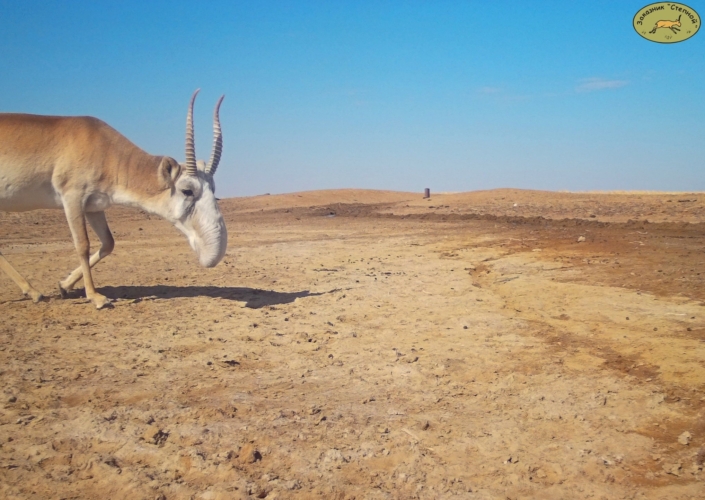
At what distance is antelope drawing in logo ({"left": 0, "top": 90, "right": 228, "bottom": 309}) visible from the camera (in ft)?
21.0

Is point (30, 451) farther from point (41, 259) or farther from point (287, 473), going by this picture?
point (41, 259)

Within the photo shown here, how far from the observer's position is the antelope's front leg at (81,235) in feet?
21.1

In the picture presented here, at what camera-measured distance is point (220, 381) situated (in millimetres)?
4211

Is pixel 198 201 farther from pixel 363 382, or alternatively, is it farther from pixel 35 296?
pixel 363 382

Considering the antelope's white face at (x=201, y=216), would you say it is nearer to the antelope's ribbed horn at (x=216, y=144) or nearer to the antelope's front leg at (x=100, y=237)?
the antelope's ribbed horn at (x=216, y=144)

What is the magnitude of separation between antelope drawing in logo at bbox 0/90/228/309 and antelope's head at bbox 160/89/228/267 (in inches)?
0.4

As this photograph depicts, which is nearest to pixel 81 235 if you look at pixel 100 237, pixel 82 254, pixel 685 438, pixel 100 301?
pixel 82 254

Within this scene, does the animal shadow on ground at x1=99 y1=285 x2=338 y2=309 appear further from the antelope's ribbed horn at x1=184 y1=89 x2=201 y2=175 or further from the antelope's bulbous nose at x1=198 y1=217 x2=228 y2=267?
the antelope's ribbed horn at x1=184 y1=89 x2=201 y2=175

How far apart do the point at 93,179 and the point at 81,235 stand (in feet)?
2.25

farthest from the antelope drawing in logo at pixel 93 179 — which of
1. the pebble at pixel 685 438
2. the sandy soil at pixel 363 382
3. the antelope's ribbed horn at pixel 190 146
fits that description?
the pebble at pixel 685 438

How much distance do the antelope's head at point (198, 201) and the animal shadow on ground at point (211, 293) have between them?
74 centimetres

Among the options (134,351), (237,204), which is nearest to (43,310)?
(134,351)

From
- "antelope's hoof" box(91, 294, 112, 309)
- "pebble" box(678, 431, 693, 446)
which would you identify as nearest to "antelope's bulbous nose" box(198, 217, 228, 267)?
"antelope's hoof" box(91, 294, 112, 309)

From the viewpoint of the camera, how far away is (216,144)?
6.59m
